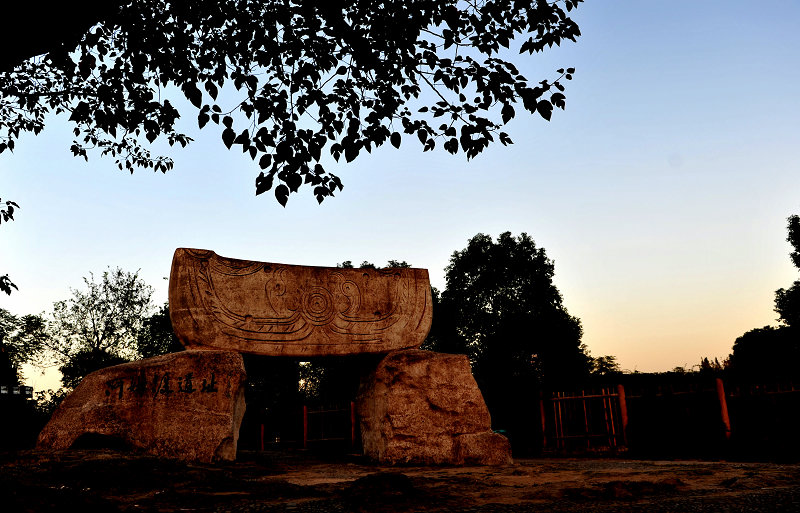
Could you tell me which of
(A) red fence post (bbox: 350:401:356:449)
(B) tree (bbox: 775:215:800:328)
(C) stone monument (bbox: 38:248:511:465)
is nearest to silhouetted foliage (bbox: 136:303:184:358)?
(A) red fence post (bbox: 350:401:356:449)

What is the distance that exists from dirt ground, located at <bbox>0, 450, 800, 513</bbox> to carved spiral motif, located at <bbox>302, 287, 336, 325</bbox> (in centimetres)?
252

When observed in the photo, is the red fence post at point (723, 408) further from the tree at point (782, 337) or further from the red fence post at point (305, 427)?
the tree at point (782, 337)

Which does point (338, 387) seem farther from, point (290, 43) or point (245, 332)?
point (290, 43)

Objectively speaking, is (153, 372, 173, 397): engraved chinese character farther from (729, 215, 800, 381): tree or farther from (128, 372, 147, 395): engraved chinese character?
(729, 215, 800, 381): tree

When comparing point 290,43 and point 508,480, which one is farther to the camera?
point 508,480

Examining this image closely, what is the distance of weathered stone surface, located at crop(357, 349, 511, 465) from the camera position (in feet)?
26.7

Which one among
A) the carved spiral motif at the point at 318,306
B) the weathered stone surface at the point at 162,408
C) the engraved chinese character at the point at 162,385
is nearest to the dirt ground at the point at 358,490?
the weathered stone surface at the point at 162,408

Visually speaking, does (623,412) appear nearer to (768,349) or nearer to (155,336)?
(768,349)

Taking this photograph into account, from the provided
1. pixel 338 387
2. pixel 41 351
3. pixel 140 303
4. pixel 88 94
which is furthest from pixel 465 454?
pixel 41 351

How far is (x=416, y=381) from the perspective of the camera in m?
8.39

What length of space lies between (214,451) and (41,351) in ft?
69.9

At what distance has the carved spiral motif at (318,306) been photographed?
328 inches

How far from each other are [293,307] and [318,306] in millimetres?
385

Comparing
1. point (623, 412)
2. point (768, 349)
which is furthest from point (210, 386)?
point (768, 349)
